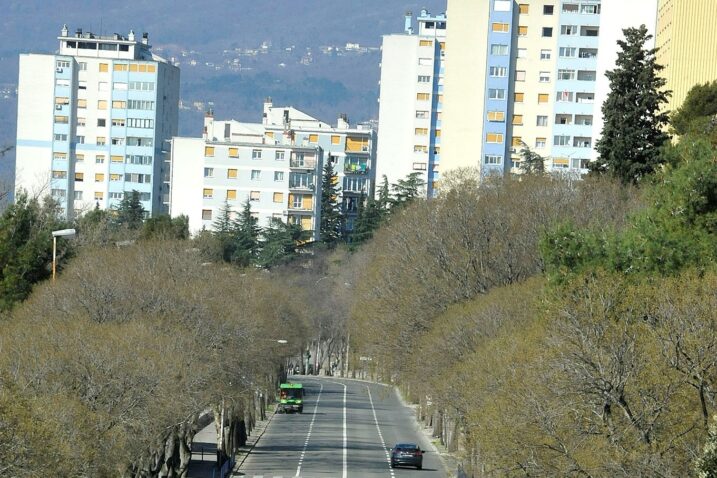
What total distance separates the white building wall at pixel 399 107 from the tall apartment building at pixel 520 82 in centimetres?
3246

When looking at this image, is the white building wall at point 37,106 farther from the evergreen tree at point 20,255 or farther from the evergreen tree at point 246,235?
the evergreen tree at point 20,255

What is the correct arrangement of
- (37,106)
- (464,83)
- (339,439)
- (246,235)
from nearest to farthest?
1. (339,439)
2. (464,83)
3. (246,235)
4. (37,106)

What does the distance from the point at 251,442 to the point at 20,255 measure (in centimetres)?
1702

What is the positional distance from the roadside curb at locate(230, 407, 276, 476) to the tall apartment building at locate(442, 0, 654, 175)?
1173 inches

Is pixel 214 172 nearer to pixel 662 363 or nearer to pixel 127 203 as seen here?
pixel 127 203

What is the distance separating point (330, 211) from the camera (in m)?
154

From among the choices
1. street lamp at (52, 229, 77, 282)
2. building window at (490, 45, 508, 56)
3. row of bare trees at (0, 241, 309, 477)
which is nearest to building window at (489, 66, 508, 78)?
building window at (490, 45, 508, 56)

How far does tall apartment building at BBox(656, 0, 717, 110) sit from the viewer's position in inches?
2817

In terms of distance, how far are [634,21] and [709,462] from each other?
267 feet

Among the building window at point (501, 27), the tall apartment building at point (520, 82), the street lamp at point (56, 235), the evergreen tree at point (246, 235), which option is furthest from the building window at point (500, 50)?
the street lamp at point (56, 235)

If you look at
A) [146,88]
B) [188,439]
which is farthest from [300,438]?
[146,88]

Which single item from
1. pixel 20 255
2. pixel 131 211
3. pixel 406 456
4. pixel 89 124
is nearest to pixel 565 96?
pixel 131 211

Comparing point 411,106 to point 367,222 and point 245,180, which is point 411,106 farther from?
point 367,222

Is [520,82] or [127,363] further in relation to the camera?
[520,82]
